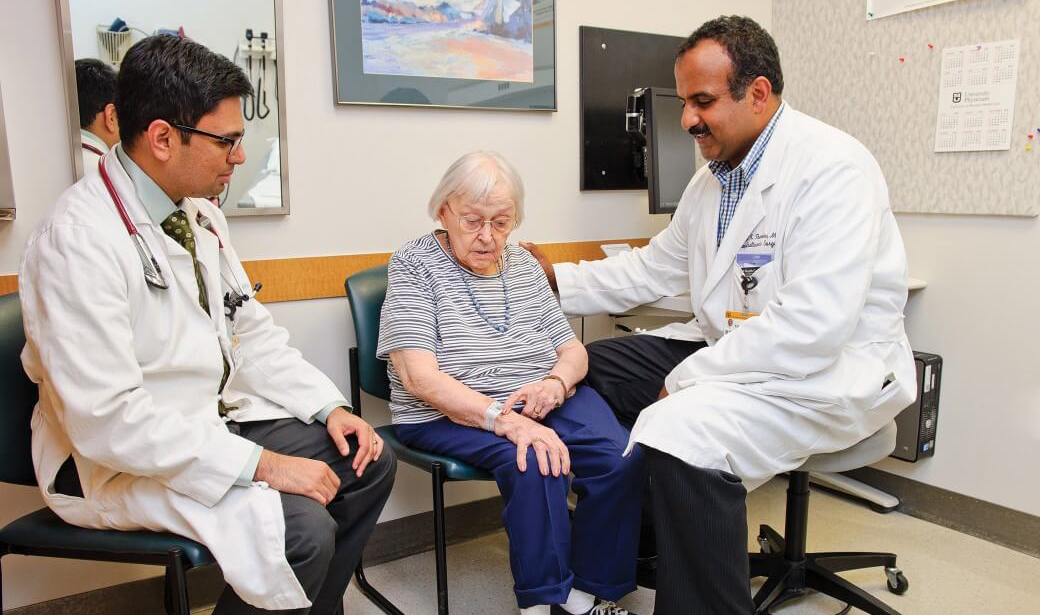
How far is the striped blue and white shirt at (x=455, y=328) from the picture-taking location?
1976mm

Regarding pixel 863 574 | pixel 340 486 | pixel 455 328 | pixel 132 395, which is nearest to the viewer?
pixel 132 395

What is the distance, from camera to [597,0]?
2.71 m

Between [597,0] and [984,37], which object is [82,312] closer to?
[597,0]

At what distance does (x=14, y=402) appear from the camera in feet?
5.08

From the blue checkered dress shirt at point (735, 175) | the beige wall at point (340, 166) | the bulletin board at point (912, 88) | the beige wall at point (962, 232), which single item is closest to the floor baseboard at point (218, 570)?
the beige wall at point (340, 166)

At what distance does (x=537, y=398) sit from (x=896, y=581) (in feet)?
3.87

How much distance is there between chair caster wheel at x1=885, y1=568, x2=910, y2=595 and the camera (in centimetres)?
225

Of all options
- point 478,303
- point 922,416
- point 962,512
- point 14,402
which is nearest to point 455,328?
point 478,303

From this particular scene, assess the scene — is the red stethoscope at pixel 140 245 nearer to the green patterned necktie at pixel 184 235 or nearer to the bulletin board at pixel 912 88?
the green patterned necktie at pixel 184 235

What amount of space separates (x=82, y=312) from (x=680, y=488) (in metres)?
1.20

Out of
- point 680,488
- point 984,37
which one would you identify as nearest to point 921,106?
point 984,37

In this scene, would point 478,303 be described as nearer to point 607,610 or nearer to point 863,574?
point 607,610

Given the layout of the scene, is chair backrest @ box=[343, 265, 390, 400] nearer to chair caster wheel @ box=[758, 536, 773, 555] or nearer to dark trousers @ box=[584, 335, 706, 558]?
dark trousers @ box=[584, 335, 706, 558]

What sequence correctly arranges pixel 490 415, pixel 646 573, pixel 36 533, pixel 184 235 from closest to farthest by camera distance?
pixel 36 533 < pixel 184 235 < pixel 490 415 < pixel 646 573
